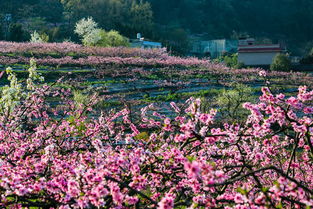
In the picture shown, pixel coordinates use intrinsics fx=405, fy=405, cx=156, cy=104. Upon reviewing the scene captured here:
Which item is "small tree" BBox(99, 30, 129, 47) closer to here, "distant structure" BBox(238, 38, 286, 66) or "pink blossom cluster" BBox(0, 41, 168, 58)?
"pink blossom cluster" BBox(0, 41, 168, 58)

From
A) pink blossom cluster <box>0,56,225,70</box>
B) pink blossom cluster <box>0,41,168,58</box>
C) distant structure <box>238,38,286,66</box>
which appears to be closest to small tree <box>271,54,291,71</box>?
pink blossom cluster <box>0,56,225,70</box>

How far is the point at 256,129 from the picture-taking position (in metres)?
5.61

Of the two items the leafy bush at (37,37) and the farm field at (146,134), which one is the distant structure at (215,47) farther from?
the farm field at (146,134)

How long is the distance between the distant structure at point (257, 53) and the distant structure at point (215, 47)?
127 feet

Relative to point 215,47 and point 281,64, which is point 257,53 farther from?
point 215,47

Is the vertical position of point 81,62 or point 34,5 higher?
point 34,5

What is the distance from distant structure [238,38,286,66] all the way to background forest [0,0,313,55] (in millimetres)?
35618

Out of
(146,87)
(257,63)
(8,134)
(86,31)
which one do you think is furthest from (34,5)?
(8,134)

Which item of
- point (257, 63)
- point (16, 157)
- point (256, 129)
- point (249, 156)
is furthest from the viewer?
point (257, 63)

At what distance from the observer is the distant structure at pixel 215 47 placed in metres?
105

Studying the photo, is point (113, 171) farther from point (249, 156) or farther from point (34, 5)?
point (34, 5)

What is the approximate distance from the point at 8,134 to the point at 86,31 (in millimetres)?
59624

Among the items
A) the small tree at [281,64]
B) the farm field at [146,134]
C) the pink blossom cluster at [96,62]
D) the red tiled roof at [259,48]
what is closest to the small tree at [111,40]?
the farm field at [146,134]

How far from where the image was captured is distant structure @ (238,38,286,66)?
6278cm
